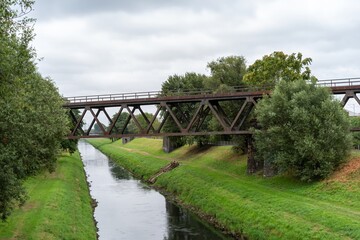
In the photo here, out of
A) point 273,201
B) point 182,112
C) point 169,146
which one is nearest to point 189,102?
point 182,112

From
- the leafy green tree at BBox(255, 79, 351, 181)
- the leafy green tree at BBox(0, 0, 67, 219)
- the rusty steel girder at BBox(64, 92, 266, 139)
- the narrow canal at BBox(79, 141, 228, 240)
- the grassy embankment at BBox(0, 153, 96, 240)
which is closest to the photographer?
the leafy green tree at BBox(0, 0, 67, 219)

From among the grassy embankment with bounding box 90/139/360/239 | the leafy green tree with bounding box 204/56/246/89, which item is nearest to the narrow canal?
the grassy embankment with bounding box 90/139/360/239

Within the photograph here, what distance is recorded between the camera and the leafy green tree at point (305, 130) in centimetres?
3844

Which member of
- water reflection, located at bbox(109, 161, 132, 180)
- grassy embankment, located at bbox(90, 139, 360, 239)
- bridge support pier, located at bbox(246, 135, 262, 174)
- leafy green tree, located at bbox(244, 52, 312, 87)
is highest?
leafy green tree, located at bbox(244, 52, 312, 87)

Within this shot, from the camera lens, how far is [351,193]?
33031 millimetres

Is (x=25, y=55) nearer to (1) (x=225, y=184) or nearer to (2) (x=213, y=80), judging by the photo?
(1) (x=225, y=184)

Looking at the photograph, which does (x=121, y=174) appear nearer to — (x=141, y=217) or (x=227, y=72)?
(x=227, y=72)

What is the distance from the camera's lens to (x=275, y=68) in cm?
6444

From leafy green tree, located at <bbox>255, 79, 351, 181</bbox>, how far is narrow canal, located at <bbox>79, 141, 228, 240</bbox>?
10.9m

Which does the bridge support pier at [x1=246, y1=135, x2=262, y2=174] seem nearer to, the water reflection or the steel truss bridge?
the steel truss bridge

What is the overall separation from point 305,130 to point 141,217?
59.6 ft

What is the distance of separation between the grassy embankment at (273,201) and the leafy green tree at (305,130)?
1.59 meters

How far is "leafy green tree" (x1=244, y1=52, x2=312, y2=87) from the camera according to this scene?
6384 cm

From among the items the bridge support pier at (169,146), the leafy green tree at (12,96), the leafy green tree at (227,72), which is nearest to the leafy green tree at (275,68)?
the leafy green tree at (227,72)
